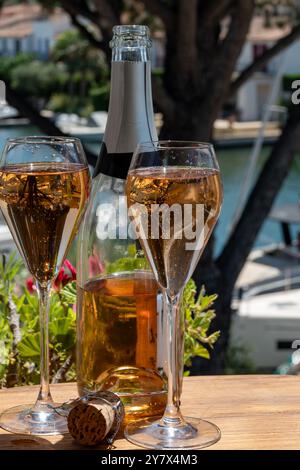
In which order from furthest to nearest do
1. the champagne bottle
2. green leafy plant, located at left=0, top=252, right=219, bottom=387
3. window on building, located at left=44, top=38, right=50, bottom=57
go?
window on building, located at left=44, top=38, right=50, bottom=57 < green leafy plant, located at left=0, top=252, right=219, bottom=387 < the champagne bottle

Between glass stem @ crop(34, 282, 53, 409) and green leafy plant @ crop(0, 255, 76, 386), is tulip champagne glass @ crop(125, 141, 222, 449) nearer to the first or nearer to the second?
glass stem @ crop(34, 282, 53, 409)

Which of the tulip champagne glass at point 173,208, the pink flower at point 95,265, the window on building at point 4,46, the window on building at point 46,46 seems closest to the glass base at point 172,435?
the tulip champagne glass at point 173,208

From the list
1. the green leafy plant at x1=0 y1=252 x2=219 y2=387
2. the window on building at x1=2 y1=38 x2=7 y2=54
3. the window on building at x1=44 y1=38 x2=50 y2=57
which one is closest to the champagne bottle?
the green leafy plant at x1=0 y1=252 x2=219 y2=387

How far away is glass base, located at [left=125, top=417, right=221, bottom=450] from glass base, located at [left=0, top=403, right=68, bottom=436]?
1.8 inches

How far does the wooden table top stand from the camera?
0.54 m

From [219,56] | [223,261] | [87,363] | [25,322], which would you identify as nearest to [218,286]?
[223,261]

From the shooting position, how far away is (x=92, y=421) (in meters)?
0.53

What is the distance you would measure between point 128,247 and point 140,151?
151mm

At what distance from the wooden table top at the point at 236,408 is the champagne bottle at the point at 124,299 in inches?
1.8

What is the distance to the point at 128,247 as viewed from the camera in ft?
2.14

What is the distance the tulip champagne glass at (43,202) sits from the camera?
52cm

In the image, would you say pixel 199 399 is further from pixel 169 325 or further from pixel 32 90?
pixel 32 90

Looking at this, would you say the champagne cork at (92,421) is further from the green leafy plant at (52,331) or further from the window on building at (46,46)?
the window on building at (46,46)

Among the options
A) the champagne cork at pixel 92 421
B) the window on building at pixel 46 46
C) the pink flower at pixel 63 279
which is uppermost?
the window on building at pixel 46 46
